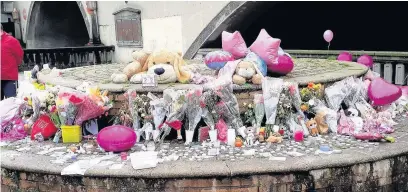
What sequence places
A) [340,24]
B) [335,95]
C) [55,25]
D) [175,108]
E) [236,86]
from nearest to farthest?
[175,108]
[236,86]
[335,95]
[340,24]
[55,25]

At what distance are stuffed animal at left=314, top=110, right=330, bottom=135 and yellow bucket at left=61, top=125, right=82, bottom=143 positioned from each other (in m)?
2.44

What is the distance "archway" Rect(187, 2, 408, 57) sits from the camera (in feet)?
48.4

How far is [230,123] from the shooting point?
486 centimetres

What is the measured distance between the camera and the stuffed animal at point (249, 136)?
4637 mm

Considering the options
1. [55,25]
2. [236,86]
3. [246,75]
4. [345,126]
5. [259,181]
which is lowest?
[259,181]

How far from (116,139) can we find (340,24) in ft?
42.1

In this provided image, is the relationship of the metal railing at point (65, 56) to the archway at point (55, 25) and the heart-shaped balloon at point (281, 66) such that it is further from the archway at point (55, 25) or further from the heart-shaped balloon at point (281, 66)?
the heart-shaped balloon at point (281, 66)

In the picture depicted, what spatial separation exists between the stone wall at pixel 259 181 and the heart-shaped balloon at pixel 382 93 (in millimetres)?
1340

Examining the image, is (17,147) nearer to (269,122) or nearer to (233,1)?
(269,122)

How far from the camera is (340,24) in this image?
15805mm

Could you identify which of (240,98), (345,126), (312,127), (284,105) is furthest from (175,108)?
(345,126)

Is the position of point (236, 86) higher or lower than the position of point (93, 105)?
higher

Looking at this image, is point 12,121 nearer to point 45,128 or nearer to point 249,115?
point 45,128

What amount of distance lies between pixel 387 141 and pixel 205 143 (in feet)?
5.60
